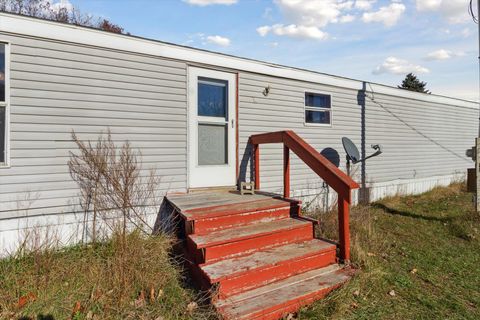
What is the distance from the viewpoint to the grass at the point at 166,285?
2715mm

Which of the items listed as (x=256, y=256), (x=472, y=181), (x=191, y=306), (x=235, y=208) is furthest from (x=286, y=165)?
(x=472, y=181)

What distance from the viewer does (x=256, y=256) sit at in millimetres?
3279

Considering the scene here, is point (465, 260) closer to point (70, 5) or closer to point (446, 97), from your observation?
point (446, 97)

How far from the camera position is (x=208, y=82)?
5.20 metres

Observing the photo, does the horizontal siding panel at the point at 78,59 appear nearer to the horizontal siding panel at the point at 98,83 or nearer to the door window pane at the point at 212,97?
the horizontal siding panel at the point at 98,83

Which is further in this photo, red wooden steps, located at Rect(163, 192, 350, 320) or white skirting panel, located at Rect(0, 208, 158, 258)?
white skirting panel, located at Rect(0, 208, 158, 258)

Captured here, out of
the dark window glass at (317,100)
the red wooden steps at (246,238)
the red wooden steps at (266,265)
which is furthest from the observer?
the dark window glass at (317,100)

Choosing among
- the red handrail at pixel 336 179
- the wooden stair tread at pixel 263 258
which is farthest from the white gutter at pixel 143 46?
the wooden stair tread at pixel 263 258

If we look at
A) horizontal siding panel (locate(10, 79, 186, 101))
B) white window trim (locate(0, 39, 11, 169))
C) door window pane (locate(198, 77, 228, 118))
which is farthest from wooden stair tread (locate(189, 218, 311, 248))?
white window trim (locate(0, 39, 11, 169))

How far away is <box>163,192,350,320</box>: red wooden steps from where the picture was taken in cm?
277

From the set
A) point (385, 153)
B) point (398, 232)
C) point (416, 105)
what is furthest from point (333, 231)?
point (416, 105)

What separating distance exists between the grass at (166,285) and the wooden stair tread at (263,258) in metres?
0.31

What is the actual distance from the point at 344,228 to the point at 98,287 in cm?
265

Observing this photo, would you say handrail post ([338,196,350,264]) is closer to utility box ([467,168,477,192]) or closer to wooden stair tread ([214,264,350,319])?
wooden stair tread ([214,264,350,319])
